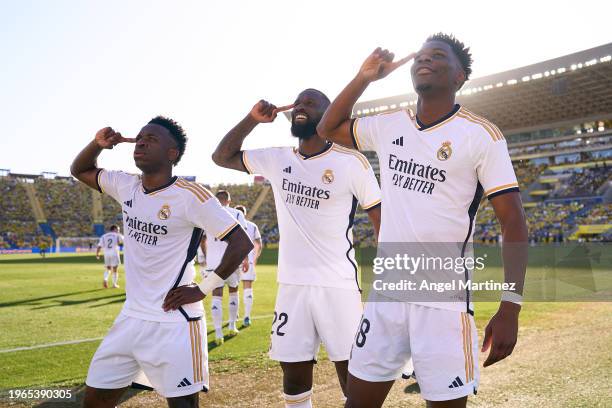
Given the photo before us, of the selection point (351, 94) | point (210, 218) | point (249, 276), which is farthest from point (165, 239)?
point (249, 276)

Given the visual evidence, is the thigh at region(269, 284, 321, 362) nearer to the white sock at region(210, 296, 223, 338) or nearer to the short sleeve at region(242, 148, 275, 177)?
the short sleeve at region(242, 148, 275, 177)

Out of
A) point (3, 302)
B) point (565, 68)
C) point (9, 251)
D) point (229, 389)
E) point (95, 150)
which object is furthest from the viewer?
point (9, 251)

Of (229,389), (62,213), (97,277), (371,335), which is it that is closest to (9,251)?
(62,213)

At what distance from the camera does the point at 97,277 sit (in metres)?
21.0

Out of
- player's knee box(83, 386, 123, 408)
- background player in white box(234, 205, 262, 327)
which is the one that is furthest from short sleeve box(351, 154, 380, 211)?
background player in white box(234, 205, 262, 327)

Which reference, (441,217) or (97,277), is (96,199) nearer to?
(97,277)

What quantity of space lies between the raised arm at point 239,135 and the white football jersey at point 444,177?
1.49m

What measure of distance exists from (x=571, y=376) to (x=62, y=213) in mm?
61717

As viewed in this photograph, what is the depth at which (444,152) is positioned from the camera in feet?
9.07

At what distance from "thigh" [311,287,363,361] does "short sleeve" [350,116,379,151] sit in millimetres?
1300

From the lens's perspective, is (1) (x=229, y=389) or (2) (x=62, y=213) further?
(2) (x=62, y=213)

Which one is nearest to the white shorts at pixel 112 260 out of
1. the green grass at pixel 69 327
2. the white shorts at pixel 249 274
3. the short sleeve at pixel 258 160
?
the green grass at pixel 69 327

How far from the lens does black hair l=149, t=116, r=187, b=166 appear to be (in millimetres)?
4016

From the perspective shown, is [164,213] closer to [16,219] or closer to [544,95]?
[544,95]
